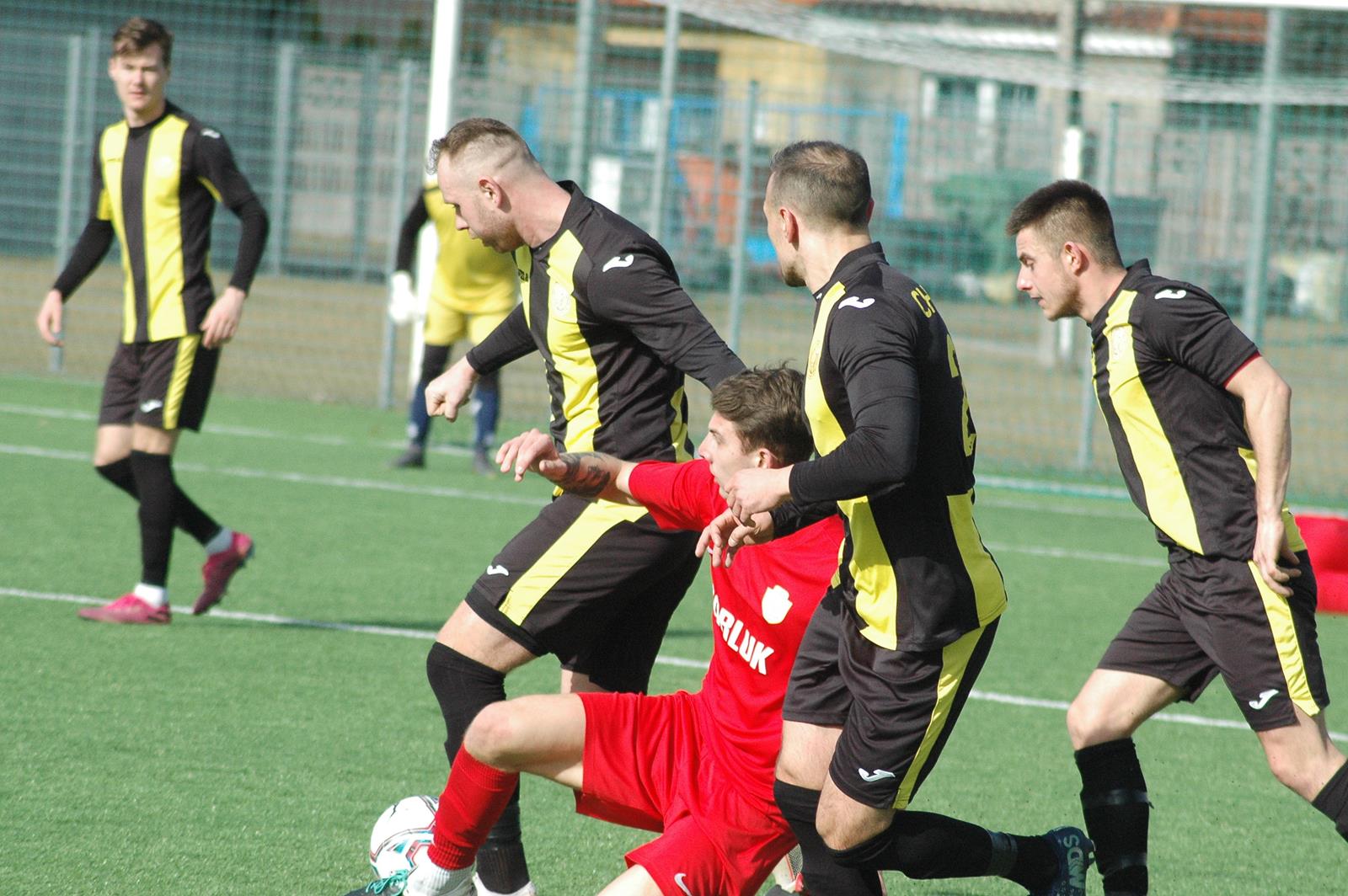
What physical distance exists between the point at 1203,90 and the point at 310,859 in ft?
38.1

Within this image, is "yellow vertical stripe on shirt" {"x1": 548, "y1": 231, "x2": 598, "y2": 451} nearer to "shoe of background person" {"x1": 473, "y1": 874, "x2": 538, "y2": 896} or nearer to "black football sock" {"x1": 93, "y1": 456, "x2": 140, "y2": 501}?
"shoe of background person" {"x1": 473, "y1": 874, "x2": 538, "y2": 896}

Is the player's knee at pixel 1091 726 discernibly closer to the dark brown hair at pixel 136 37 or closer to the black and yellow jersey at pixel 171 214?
the black and yellow jersey at pixel 171 214

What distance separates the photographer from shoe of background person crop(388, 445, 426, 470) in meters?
10.6

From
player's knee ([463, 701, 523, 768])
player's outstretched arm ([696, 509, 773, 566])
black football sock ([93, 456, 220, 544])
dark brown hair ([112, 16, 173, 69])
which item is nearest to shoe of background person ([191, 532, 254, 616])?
black football sock ([93, 456, 220, 544])

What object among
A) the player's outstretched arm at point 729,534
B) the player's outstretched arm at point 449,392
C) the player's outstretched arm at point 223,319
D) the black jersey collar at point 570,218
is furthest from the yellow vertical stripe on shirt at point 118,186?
the player's outstretched arm at point 729,534

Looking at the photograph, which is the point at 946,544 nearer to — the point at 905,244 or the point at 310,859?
the point at 310,859

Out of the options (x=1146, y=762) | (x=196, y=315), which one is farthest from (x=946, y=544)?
(x=196, y=315)

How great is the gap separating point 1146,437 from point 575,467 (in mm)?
1334

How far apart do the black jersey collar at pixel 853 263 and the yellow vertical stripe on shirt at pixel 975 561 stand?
48 centimetres

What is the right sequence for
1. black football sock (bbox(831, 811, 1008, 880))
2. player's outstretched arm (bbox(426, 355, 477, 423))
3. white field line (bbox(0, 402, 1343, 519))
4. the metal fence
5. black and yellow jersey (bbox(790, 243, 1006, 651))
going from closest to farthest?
black and yellow jersey (bbox(790, 243, 1006, 651)), black football sock (bbox(831, 811, 1008, 880)), player's outstretched arm (bbox(426, 355, 477, 423)), white field line (bbox(0, 402, 1343, 519)), the metal fence

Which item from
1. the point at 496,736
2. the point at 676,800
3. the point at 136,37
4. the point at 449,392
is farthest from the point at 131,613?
the point at 676,800

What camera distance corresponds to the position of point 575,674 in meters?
4.07

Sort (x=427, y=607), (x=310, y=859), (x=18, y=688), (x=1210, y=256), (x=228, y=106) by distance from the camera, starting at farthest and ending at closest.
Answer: (x=228, y=106) → (x=1210, y=256) → (x=427, y=607) → (x=18, y=688) → (x=310, y=859)

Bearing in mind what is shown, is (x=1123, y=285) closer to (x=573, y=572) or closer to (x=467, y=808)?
(x=573, y=572)
